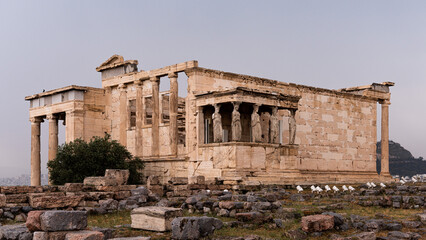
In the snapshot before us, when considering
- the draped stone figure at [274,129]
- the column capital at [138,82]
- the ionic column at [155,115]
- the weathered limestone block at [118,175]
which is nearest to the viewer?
the weathered limestone block at [118,175]

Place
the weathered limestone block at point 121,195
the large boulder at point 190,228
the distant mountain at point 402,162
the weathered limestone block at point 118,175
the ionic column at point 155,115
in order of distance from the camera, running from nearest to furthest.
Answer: the large boulder at point 190,228, the weathered limestone block at point 121,195, the weathered limestone block at point 118,175, the ionic column at point 155,115, the distant mountain at point 402,162

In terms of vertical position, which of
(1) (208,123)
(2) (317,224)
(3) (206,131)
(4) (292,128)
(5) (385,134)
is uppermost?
(1) (208,123)

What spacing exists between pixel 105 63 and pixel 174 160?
329 inches

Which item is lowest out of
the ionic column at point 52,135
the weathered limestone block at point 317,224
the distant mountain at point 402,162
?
the distant mountain at point 402,162

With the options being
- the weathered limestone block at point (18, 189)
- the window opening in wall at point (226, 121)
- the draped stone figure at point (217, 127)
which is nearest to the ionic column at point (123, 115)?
the window opening in wall at point (226, 121)

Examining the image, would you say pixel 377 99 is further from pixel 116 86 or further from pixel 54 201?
pixel 54 201

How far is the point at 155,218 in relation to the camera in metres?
11.2

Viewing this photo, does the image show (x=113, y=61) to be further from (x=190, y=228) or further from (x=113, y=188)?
(x=190, y=228)

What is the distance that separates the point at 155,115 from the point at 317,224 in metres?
19.9

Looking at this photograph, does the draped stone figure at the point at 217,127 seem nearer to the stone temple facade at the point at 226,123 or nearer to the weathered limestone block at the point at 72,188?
the stone temple facade at the point at 226,123

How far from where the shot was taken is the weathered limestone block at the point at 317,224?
1111 cm

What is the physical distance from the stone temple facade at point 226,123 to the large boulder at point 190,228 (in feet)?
40.4

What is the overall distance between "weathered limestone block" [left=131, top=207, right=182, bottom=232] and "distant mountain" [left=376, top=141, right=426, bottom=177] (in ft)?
275

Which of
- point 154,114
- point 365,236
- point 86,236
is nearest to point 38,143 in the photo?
point 154,114
